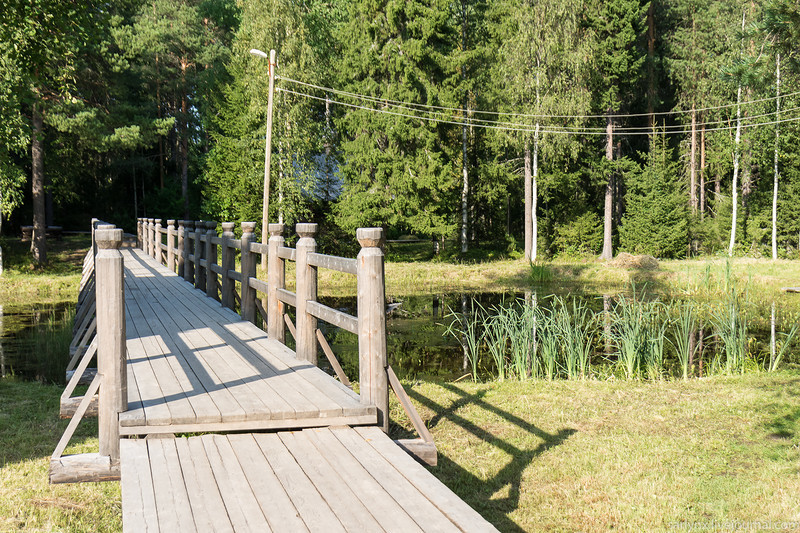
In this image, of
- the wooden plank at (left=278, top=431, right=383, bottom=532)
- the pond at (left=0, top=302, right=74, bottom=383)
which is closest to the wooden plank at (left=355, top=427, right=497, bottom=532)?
the wooden plank at (left=278, top=431, right=383, bottom=532)

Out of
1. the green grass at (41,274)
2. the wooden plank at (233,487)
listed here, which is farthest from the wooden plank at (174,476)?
the green grass at (41,274)

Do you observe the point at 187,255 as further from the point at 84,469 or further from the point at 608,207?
the point at 608,207

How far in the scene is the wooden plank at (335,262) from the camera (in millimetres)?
4648

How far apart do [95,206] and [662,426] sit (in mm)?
38762

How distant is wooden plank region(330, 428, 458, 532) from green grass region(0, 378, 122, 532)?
1.98m

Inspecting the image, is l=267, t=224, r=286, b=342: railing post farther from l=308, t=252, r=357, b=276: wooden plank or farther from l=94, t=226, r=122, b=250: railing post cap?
l=94, t=226, r=122, b=250: railing post cap

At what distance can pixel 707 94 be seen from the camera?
108 feet

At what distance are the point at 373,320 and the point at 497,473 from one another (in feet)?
6.51

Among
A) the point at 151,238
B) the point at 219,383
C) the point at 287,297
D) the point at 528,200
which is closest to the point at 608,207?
the point at 528,200

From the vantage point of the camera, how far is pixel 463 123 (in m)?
30.1

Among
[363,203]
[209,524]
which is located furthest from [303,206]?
[209,524]

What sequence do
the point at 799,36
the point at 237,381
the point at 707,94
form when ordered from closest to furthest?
the point at 237,381, the point at 799,36, the point at 707,94

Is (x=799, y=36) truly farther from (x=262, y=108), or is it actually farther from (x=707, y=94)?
(x=707, y=94)

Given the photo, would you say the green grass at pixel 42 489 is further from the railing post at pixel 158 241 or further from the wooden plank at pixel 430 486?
the railing post at pixel 158 241
